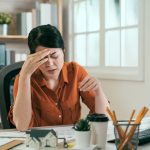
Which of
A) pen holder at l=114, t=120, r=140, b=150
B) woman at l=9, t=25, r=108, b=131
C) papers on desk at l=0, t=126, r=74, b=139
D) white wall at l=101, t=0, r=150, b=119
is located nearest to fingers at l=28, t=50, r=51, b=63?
woman at l=9, t=25, r=108, b=131

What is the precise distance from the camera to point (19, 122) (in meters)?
1.65

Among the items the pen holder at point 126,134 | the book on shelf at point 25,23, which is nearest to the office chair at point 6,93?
the pen holder at point 126,134

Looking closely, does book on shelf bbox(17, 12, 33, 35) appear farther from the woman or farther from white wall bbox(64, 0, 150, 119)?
the woman

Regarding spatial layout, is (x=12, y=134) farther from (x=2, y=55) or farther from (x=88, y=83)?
(x=2, y=55)

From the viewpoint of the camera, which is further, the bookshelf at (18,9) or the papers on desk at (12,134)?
the bookshelf at (18,9)

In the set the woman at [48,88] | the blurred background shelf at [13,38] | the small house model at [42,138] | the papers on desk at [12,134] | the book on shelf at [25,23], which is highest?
the book on shelf at [25,23]

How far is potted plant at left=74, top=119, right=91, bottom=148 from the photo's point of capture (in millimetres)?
1252

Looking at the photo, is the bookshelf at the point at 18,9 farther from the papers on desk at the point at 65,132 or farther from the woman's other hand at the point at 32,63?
the papers on desk at the point at 65,132

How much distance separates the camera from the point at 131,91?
9.00ft

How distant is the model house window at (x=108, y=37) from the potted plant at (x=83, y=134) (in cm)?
146

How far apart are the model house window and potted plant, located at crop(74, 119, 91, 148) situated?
146 centimetres

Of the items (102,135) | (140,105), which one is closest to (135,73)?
(140,105)

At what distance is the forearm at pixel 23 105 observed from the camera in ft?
Answer: 5.45

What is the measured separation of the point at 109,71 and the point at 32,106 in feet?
4.53
